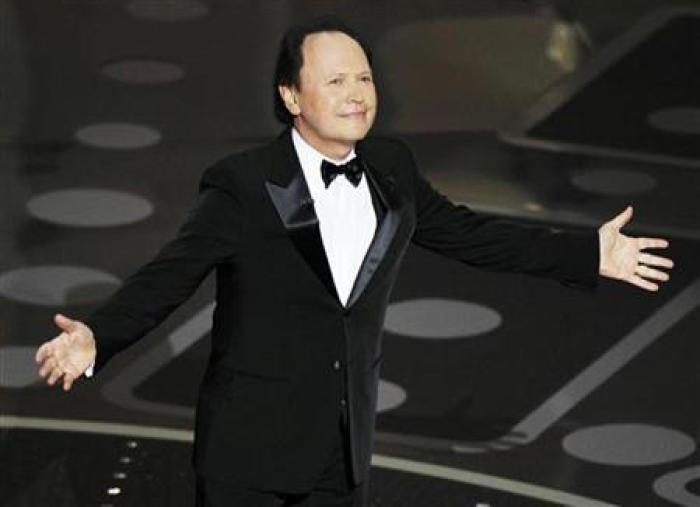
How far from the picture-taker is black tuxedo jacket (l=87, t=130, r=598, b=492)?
15.8ft

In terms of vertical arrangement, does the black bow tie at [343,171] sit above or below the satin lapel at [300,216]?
above

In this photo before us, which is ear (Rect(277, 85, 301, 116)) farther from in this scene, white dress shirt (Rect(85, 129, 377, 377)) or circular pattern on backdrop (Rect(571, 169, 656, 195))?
circular pattern on backdrop (Rect(571, 169, 656, 195))

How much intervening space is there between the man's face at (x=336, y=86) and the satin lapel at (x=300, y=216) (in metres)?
0.12

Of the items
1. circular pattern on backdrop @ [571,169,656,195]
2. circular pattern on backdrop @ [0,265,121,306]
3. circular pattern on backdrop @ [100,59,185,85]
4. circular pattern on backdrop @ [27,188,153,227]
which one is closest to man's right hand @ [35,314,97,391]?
circular pattern on backdrop @ [0,265,121,306]

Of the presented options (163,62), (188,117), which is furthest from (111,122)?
(163,62)

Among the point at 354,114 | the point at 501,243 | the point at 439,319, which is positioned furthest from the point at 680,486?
the point at 354,114

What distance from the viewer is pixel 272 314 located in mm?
4848

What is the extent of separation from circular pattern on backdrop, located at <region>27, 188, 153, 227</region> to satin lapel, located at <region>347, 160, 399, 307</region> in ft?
12.8

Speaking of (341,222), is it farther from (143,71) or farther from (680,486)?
(143,71)

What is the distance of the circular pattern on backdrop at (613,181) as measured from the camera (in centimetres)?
923

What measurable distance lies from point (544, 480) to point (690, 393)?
0.81m

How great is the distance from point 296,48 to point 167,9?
6799 mm

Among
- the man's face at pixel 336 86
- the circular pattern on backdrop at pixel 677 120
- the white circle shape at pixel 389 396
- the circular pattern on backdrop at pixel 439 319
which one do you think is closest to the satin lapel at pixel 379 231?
the man's face at pixel 336 86

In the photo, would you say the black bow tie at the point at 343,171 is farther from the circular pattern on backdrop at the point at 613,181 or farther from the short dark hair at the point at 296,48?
the circular pattern on backdrop at the point at 613,181
